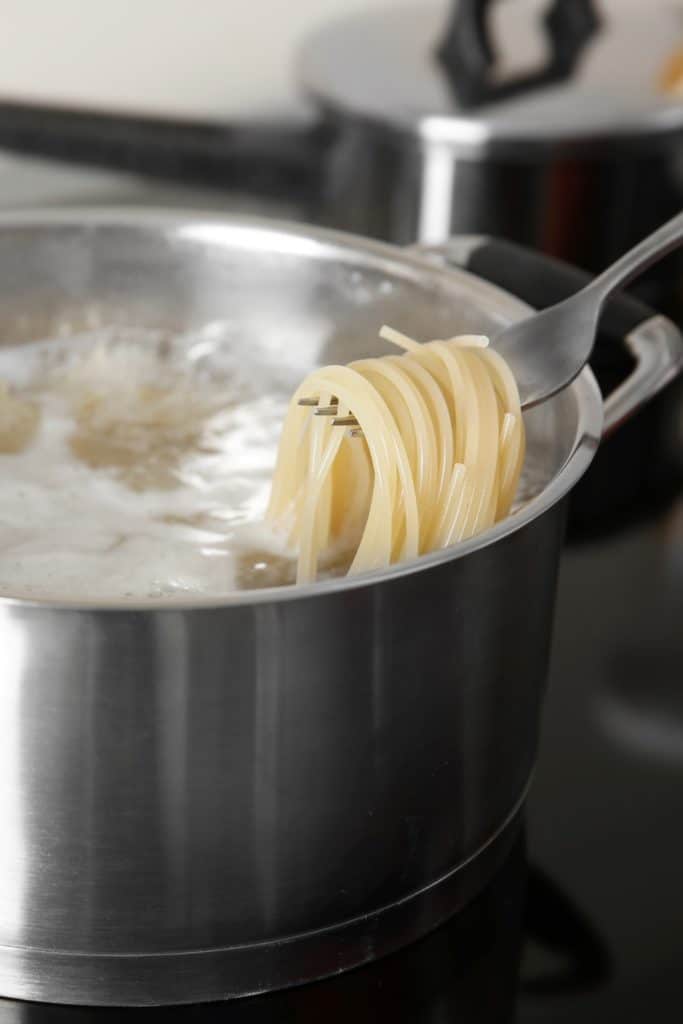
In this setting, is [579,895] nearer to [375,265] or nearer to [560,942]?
[560,942]

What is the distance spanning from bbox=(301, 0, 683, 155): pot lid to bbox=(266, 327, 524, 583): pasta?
0.58m

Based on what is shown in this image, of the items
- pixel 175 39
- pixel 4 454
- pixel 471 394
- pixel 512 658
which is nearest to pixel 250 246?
pixel 4 454

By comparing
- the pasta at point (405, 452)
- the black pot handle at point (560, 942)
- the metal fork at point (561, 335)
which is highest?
the metal fork at point (561, 335)

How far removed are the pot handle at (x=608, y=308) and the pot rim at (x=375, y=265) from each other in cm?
3

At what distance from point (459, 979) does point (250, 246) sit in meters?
0.51

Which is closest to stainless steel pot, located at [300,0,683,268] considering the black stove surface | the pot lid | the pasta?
the pot lid

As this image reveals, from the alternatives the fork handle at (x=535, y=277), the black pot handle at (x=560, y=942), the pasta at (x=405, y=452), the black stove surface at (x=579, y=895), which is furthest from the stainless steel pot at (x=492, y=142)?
the black pot handle at (x=560, y=942)

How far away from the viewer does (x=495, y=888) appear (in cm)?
76

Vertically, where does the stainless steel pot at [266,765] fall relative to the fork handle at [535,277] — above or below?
below

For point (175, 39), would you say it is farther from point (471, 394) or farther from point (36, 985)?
point (36, 985)

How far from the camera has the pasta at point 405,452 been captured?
70 centimetres

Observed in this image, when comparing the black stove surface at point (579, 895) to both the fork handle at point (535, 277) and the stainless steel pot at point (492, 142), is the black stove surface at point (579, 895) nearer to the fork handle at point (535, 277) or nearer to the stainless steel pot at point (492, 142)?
the fork handle at point (535, 277)

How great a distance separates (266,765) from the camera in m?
0.58

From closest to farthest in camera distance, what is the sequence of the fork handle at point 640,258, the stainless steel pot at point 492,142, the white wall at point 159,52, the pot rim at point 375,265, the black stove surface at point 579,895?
the pot rim at point 375,265
the black stove surface at point 579,895
the fork handle at point 640,258
the stainless steel pot at point 492,142
the white wall at point 159,52
